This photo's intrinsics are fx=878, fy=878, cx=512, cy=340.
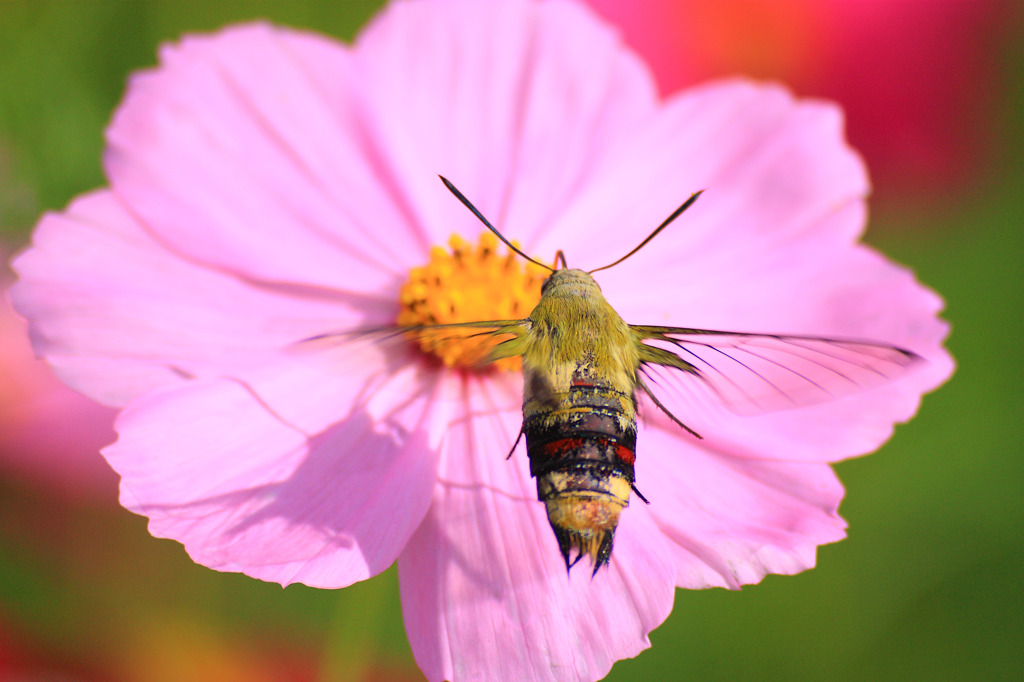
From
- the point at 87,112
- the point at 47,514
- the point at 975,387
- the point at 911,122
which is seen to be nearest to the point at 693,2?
the point at 911,122

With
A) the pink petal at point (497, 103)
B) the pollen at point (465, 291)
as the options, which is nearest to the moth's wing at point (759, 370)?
the pollen at point (465, 291)

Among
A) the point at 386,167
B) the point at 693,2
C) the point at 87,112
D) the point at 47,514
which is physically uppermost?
the point at 693,2

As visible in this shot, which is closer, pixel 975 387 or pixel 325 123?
pixel 325 123

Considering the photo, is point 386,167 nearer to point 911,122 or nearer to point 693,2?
point 693,2

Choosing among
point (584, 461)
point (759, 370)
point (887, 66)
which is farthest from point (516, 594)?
point (887, 66)

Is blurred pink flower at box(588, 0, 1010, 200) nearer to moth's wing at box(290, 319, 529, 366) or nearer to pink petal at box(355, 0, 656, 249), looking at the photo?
→ pink petal at box(355, 0, 656, 249)

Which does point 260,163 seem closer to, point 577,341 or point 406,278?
point 406,278

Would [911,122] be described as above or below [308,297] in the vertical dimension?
above

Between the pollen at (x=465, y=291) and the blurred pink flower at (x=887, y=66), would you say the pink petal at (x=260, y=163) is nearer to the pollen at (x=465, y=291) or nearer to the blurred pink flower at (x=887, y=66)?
the pollen at (x=465, y=291)
